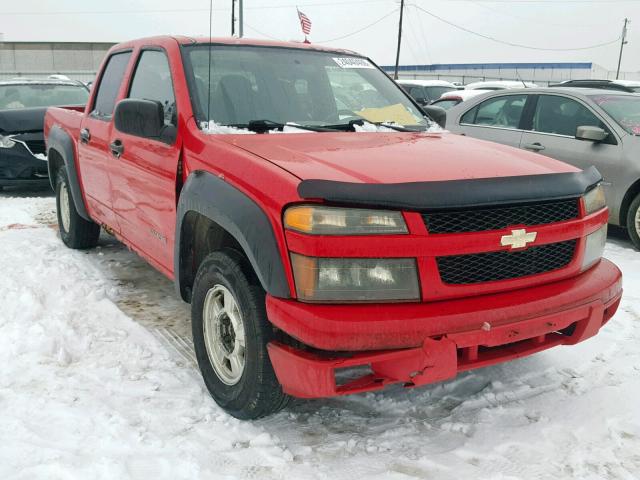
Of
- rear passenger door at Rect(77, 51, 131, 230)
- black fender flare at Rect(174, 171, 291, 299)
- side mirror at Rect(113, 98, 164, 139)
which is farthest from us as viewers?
rear passenger door at Rect(77, 51, 131, 230)

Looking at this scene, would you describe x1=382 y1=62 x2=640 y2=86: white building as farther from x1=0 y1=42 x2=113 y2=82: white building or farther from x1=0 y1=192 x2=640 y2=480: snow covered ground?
x1=0 y1=192 x2=640 y2=480: snow covered ground

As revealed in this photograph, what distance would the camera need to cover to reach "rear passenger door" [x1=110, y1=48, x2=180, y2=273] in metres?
3.35

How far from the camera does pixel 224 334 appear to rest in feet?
9.57

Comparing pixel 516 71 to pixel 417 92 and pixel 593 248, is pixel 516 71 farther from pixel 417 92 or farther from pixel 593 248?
pixel 593 248

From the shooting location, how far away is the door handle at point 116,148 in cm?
397

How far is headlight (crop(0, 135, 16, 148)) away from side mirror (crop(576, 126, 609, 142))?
6600 millimetres

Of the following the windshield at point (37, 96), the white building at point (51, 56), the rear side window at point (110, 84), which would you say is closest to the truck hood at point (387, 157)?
the rear side window at point (110, 84)

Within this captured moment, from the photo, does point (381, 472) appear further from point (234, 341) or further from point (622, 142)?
point (622, 142)

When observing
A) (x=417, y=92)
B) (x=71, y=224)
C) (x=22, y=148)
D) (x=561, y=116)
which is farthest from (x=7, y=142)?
(x=417, y=92)

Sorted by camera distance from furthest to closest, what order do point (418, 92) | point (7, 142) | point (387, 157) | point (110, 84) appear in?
point (418, 92) < point (7, 142) < point (110, 84) < point (387, 157)

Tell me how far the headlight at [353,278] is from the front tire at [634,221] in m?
4.38

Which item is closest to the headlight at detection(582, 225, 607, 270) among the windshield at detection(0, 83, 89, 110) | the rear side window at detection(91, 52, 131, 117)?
the rear side window at detection(91, 52, 131, 117)

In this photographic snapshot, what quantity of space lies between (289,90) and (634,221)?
3919 mm

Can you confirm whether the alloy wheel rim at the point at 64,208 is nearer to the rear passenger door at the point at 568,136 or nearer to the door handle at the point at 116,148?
the door handle at the point at 116,148
